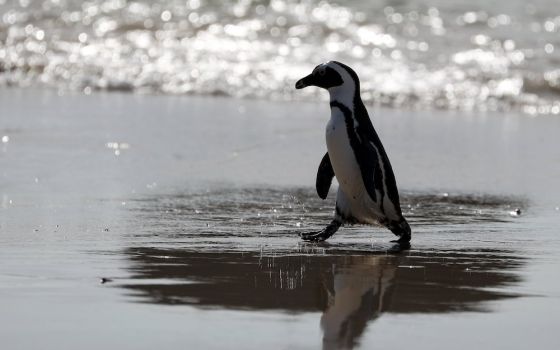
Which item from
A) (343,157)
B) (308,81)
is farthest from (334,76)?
(343,157)

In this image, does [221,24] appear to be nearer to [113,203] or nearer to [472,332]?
[113,203]

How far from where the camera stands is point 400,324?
13.0 feet

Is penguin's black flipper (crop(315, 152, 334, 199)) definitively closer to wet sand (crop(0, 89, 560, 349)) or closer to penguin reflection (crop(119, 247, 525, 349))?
wet sand (crop(0, 89, 560, 349))

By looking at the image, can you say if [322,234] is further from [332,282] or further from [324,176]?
[332,282]

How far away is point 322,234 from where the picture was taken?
18.7 ft

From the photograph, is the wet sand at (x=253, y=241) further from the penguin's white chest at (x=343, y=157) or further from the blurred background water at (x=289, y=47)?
the blurred background water at (x=289, y=47)

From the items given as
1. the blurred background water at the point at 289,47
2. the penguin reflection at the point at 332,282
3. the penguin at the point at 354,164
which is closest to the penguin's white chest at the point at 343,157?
the penguin at the point at 354,164

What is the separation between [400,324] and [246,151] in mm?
5044

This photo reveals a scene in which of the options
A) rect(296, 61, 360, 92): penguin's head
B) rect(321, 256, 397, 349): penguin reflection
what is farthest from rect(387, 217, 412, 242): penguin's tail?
rect(296, 61, 360, 92): penguin's head

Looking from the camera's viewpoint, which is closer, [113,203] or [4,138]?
[113,203]

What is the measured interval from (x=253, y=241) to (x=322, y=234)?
33 cm

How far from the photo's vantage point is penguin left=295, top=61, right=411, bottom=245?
5.66 metres

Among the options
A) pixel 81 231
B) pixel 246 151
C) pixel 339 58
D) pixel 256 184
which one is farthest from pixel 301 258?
pixel 339 58

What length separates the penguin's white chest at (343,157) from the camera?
5684mm
